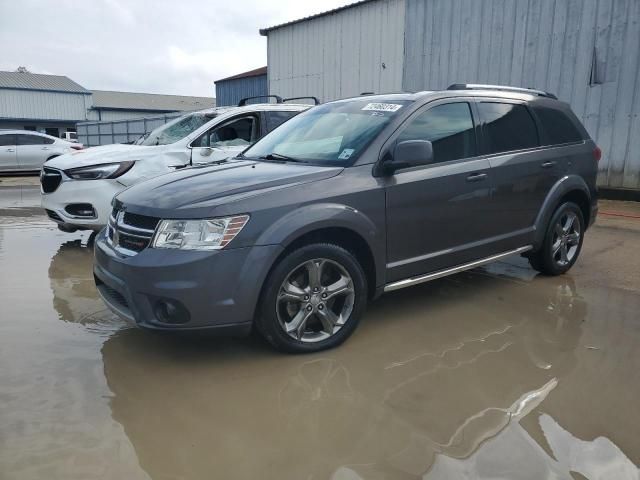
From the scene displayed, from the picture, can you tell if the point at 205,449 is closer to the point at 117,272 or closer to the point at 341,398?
the point at 341,398

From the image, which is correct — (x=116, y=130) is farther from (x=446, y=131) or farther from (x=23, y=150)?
(x=446, y=131)

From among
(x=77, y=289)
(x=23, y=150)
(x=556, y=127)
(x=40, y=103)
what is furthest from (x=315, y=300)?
(x=40, y=103)

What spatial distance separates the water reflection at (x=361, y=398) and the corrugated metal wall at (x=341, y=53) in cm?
1054

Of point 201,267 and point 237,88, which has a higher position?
point 237,88

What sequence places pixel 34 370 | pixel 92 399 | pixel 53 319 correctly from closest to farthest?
1. pixel 92 399
2. pixel 34 370
3. pixel 53 319

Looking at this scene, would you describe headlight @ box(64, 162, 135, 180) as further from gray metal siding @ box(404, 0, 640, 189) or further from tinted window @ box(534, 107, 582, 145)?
gray metal siding @ box(404, 0, 640, 189)

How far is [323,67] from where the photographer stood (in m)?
15.1

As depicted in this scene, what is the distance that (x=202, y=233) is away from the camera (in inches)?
119

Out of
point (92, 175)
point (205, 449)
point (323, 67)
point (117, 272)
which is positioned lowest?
point (205, 449)

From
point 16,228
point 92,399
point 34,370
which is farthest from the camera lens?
point 16,228

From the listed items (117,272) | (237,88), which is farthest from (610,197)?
(237,88)

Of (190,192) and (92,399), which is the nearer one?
(92,399)

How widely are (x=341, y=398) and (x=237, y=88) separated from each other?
24.4 meters

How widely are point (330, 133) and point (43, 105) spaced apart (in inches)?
1992
